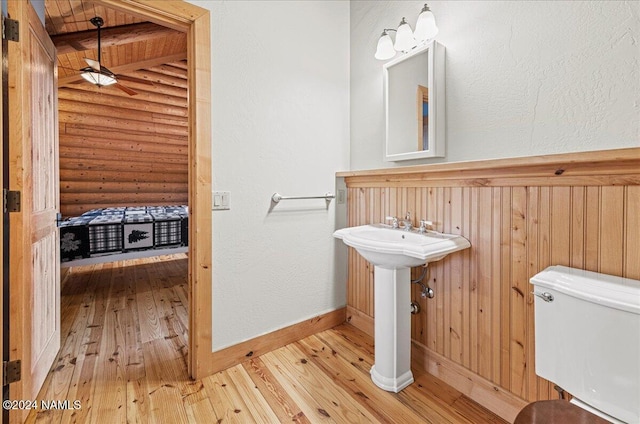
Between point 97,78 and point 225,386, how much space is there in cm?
343

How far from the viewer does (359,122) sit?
2281 millimetres

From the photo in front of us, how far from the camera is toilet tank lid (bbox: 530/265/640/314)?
0.90 meters

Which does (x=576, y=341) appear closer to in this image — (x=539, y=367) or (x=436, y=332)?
(x=539, y=367)

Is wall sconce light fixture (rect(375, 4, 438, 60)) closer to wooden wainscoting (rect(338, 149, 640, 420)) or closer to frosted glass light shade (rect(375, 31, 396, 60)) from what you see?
frosted glass light shade (rect(375, 31, 396, 60))

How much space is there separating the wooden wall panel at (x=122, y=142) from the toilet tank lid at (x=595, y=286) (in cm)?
502

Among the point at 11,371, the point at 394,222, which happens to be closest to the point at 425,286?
the point at 394,222

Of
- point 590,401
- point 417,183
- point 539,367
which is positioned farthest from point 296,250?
point 590,401

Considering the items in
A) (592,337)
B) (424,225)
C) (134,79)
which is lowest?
(592,337)

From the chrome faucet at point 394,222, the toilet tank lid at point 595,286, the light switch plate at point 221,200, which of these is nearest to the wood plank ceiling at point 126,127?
→ the light switch plate at point 221,200

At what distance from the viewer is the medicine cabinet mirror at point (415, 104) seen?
1.66 meters

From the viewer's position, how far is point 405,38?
1.75 m

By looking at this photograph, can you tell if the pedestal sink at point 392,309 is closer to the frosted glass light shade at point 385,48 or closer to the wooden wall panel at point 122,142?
the frosted glass light shade at point 385,48

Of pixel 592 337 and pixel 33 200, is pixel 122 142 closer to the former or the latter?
pixel 33 200

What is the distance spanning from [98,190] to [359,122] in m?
5.34
